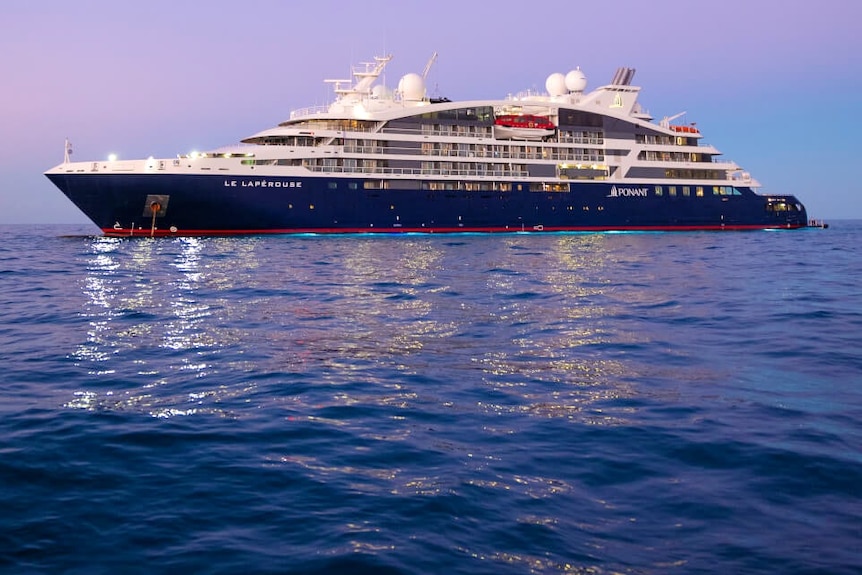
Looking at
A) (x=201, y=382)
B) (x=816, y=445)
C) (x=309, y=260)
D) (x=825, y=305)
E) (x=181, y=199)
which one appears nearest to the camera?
(x=816, y=445)

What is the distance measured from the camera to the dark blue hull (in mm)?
47562

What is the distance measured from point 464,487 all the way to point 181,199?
4612cm

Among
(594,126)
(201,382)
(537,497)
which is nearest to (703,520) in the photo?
(537,497)

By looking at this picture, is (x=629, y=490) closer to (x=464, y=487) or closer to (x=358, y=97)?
(x=464, y=487)

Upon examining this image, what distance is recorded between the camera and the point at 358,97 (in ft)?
189

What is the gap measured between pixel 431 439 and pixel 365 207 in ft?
155

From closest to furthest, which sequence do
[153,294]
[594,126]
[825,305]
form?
[825,305]
[153,294]
[594,126]

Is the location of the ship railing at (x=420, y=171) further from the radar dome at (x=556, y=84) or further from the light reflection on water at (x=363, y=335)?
the light reflection on water at (x=363, y=335)

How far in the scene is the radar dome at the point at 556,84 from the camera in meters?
66.1

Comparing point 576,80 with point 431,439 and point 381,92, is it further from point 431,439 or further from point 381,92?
point 431,439

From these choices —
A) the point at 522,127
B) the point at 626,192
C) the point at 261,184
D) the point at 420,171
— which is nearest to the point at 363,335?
the point at 261,184

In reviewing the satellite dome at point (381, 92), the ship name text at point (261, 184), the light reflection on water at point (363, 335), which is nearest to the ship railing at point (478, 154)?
the ship name text at point (261, 184)

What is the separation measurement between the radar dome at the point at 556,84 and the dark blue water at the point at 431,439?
176 feet

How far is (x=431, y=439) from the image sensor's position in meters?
6.89
